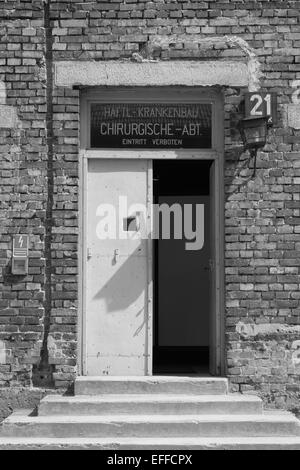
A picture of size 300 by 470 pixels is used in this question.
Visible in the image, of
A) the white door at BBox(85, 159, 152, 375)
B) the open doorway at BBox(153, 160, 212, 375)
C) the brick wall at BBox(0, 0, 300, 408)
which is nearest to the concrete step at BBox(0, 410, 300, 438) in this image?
the brick wall at BBox(0, 0, 300, 408)

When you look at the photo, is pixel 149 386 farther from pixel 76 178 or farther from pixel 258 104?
pixel 258 104

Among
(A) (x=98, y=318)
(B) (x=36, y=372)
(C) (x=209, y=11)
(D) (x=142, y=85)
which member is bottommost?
(B) (x=36, y=372)

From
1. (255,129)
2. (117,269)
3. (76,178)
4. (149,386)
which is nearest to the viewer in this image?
(149,386)

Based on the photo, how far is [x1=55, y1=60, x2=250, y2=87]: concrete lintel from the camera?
6.96m

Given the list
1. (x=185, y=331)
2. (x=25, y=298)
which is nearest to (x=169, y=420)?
(x=25, y=298)

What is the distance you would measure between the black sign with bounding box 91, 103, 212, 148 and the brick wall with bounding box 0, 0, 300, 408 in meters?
0.30

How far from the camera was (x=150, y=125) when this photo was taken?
282 inches

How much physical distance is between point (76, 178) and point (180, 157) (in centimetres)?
112

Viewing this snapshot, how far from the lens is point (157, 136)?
23.5ft

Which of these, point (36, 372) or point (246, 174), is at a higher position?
point (246, 174)

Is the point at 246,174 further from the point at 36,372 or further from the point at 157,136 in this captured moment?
the point at 36,372

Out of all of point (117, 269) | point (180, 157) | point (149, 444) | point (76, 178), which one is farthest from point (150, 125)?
point (149, 444)
